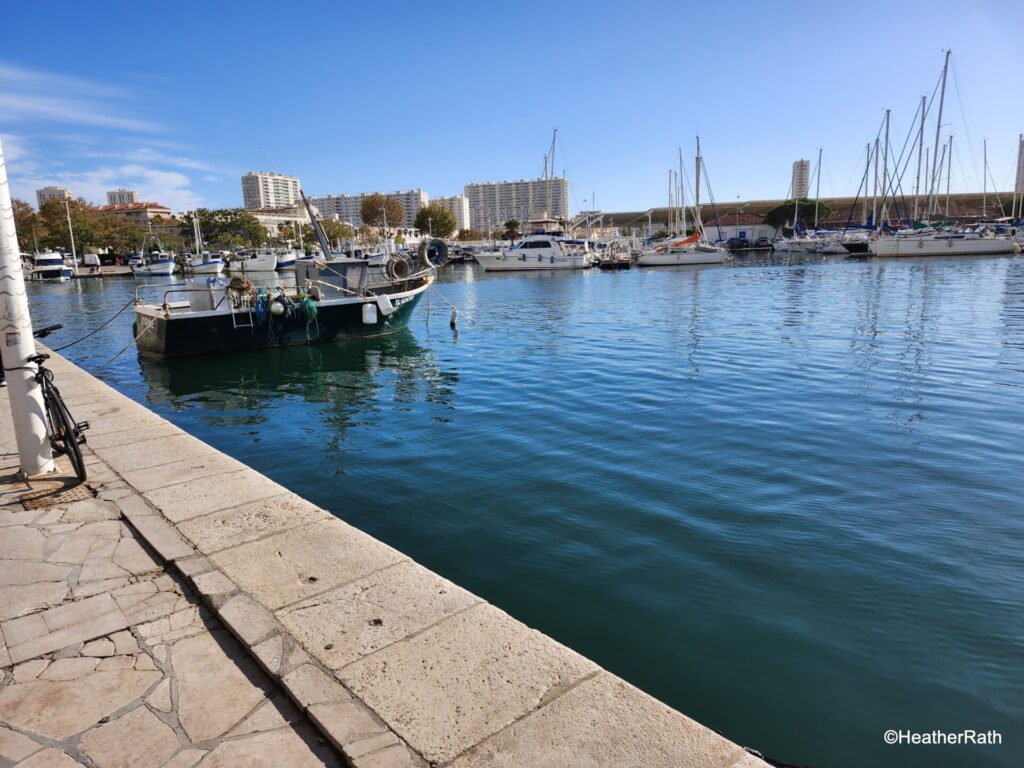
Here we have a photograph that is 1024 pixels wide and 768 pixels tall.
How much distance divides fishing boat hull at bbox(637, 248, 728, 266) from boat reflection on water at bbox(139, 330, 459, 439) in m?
50.4

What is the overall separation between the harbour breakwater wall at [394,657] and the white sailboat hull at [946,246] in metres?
71.4

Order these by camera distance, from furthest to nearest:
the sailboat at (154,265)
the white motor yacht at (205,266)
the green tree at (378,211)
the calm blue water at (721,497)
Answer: the green tree at (378,211) < the white motor yacht at (205,266) < the sailboat at (154,265) < the calm blue water at (721,497)

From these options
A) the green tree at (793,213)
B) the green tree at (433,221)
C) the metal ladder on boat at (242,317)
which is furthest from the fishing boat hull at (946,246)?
the green tree at (433,221)

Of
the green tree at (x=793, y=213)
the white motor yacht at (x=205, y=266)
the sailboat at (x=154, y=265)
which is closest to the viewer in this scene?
the sailboat at (x=154, y=265)

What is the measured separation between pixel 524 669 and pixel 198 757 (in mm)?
1437

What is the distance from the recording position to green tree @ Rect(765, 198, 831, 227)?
380 feet

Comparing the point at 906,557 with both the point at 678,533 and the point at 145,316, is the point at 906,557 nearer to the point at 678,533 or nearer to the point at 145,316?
the point at 678,533

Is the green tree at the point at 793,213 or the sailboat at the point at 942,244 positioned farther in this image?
the green tree at the point at 793,213

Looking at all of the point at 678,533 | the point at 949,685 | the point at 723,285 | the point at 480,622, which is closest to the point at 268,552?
the point at 480,622

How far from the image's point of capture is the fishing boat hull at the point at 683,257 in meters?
66.4

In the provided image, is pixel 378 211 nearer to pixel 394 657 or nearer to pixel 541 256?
pixel 541 256

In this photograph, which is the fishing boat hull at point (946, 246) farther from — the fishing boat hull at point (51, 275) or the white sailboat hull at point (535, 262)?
the fishing boat hull at point (51, 275)

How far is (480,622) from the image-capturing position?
3572 mm

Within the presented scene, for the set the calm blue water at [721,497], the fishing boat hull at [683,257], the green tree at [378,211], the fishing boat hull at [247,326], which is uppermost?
the green tree at [378,211]
